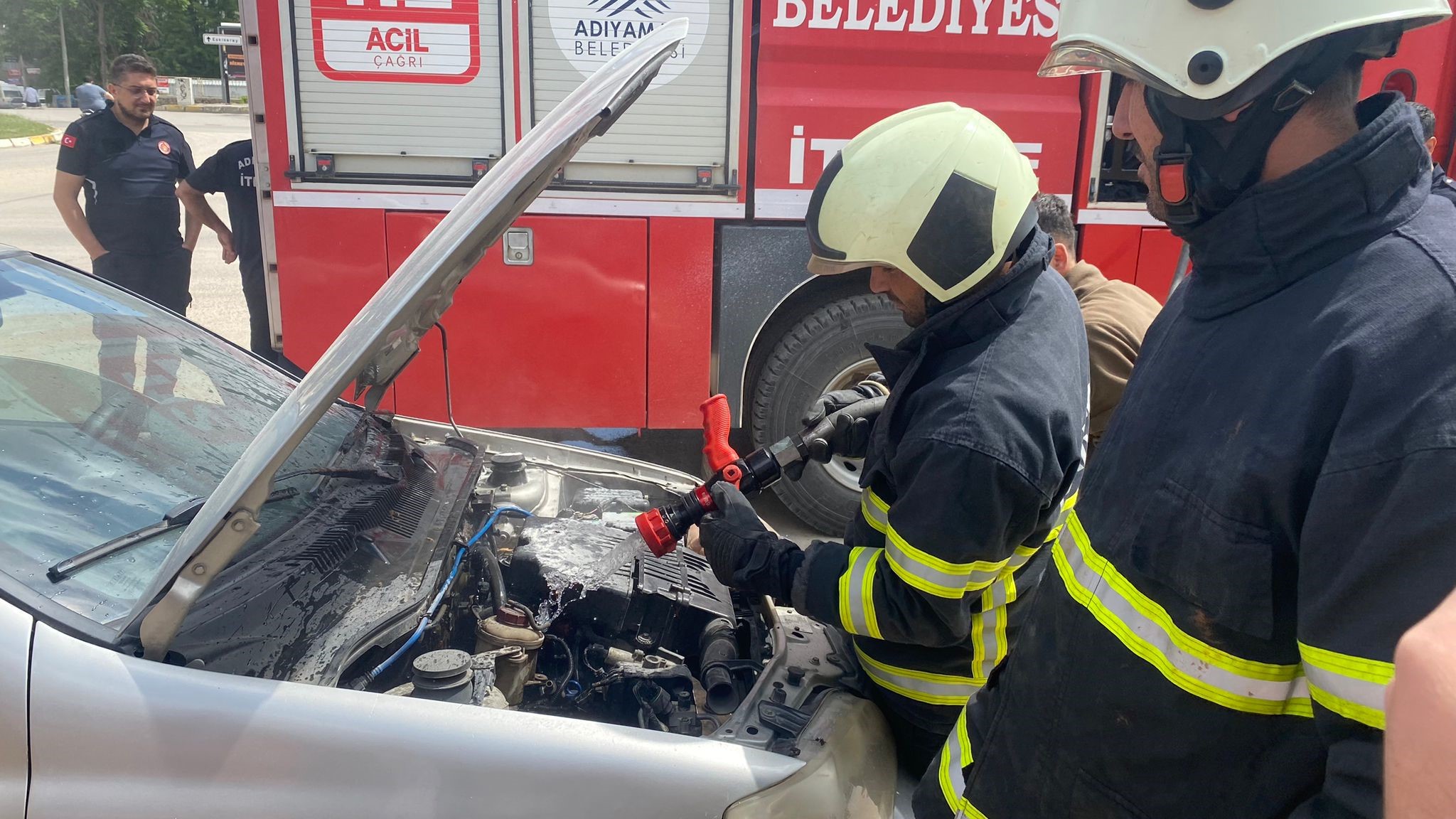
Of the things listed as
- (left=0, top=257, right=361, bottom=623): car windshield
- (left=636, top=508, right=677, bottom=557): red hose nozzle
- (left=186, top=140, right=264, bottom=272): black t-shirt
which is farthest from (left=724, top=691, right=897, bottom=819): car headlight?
(left=186, top=140, right=264, bottom=272): black t-shirt

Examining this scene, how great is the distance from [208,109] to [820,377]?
40.0 meters

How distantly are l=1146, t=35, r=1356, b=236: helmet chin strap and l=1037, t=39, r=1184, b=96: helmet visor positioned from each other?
0.10 feet

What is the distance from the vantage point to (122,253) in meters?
5.15

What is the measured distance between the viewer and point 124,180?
16.8ft

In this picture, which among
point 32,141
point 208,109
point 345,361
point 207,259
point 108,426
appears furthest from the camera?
point 208,109

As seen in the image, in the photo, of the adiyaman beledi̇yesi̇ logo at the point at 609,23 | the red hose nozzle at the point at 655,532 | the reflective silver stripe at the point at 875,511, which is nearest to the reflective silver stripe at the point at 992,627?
the reflective silver stripe at the point at 875,511

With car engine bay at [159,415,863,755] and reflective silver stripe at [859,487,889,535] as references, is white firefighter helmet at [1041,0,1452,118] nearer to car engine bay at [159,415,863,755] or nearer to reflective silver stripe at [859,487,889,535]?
reflective silver stripe at [859,487,889,535]

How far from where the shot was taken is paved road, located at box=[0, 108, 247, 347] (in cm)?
820

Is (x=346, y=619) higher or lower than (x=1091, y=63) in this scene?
lower

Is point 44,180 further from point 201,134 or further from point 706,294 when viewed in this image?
point 706,294

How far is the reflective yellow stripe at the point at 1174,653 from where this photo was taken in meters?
0.98

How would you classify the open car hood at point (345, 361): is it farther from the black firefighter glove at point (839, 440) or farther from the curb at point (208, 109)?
the curb at point (208, 109)

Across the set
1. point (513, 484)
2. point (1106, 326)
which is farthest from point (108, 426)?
point (1106, 326)

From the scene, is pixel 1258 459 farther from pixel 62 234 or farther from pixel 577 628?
pixel 62 234
